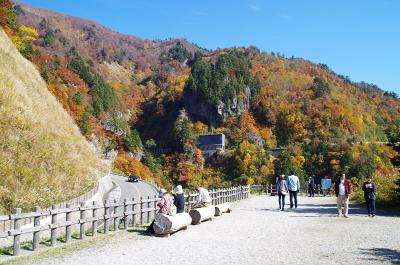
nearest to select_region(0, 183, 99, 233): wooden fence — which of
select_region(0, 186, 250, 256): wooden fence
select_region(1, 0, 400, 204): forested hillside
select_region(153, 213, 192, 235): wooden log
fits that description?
select_region(0, 186, 250, 256): wooden fence

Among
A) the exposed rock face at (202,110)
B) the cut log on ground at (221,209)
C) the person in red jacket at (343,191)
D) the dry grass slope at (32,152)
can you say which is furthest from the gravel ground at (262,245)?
the exposed rock face at (202,110)

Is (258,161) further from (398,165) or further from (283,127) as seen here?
(398,165)

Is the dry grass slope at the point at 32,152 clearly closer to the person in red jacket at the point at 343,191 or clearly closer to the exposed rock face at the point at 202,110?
the person in red jacket at the point at 343,191

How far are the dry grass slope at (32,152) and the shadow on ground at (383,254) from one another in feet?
36.3

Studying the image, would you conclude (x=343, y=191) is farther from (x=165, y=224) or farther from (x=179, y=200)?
(x=165, y=224)

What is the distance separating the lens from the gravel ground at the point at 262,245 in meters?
10.1

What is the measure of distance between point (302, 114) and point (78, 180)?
156m

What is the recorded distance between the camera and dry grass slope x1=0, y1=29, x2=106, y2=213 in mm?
16594

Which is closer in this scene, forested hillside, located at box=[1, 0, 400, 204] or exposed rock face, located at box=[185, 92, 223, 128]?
forested hillside, located at box=[1, 0, 400, 204]

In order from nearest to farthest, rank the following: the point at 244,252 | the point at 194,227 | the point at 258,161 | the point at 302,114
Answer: the point at 244,252 < the point at 194,227 < the point at 258,161 < the point at 302,114

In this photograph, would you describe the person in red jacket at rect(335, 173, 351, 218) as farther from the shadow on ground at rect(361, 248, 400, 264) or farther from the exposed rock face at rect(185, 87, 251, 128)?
the exposed rock face at rect(185, 87, 251, 128)

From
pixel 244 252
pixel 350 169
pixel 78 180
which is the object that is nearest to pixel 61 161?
pixel 78 180

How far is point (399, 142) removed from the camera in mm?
23953

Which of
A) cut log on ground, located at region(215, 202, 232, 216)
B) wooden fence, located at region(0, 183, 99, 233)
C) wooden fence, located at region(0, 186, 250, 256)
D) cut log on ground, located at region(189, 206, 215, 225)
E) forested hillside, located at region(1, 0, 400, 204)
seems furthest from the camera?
forested hillside, located at region(1, 0, 400, 204)
